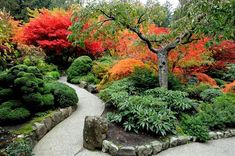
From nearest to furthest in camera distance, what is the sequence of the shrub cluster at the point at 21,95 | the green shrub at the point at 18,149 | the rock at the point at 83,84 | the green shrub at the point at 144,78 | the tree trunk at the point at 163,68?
the green shrub at the point at 18,149 < the shrub cluster at the point at 21,95 < the tree trunk at the point at 163,68 < the green shrub at the point at 144,78 < the rock at the point at 83,84

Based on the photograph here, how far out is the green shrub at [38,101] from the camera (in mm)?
6447

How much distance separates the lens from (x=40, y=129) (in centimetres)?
607

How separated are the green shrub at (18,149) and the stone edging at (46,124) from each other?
0.43 meters

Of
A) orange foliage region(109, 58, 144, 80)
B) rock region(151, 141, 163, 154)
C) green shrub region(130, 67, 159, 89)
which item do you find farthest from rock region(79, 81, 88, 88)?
rock region(151, 141, 163, 154)

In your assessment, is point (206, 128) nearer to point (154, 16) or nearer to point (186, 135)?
point (186, 135)

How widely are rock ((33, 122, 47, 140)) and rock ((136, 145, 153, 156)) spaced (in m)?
2.57

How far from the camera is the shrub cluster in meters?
6.12

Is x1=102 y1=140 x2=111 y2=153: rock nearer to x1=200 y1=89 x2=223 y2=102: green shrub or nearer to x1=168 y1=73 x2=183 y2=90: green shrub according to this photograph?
x1=168 y1=73 x2=183 y2=90: green shrub

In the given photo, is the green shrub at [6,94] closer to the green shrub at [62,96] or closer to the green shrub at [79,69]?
the green shrub at [62,96]

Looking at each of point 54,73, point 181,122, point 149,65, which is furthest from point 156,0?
point 54,73

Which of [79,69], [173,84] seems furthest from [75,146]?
[79,69]

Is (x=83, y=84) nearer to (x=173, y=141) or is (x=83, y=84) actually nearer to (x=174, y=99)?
(x=174, y=99)

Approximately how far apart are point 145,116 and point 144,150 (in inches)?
43.7

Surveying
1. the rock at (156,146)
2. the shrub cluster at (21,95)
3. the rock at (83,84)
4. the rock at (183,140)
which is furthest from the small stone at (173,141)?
the rock at (83,84)
